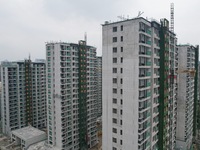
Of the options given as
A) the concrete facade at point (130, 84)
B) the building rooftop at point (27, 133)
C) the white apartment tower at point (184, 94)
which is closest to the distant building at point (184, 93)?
the white apartment tower at point (184, 94)

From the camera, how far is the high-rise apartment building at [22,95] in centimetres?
8194

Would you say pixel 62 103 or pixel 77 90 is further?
pixel 77 90

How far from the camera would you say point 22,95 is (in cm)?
8619

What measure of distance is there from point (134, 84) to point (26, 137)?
5604 centimetres

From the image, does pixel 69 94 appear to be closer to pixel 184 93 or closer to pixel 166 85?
pixel 166 85

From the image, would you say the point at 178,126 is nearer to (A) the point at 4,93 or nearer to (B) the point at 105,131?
(B) the point at 105,131

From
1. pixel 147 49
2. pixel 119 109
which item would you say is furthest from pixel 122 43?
pixel 119 109

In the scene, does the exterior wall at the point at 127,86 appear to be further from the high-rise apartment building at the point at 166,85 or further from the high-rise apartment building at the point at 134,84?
the high-rise apartment building at the point at 166,85

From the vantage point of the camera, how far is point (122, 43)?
36.8 metres

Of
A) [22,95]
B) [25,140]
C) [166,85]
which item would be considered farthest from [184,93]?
[22,95]

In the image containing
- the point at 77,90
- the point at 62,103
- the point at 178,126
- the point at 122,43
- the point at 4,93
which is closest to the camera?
the point at 122,43

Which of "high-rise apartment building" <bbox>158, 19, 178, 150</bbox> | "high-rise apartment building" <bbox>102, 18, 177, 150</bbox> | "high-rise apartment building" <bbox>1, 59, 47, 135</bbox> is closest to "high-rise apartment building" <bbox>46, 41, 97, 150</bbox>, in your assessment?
"high-rise apartment building" <bbox>102, 18, 177, 150</bbox>

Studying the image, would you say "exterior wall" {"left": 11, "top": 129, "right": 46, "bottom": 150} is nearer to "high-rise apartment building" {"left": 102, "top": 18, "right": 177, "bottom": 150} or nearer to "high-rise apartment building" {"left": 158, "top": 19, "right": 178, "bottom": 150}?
"high-rise apartment building" {"left": 102, "top": 18, "right": 177, "bottom": 150}

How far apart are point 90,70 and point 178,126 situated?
44.6m
